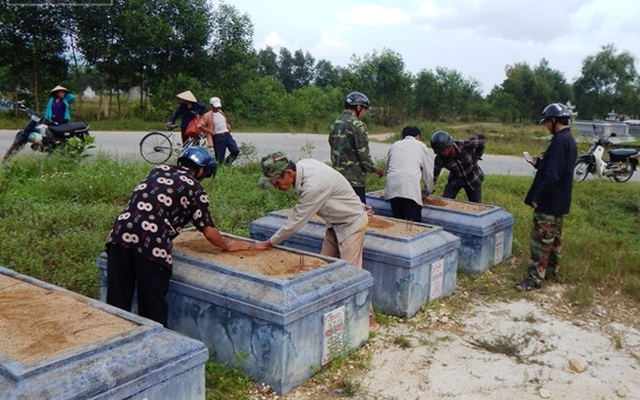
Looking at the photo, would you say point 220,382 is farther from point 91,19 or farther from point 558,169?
point 91,19

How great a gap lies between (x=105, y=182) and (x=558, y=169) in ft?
18.1

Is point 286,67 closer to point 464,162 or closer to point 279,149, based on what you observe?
point 279,149

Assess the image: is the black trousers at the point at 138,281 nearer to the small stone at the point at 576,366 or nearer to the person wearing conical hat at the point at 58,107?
the small stone at the point at 576,366

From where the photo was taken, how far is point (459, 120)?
117 feet

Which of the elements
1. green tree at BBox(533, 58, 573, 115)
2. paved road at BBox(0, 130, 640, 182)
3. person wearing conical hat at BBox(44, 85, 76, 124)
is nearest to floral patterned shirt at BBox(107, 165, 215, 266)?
person wearing conical hat at BBox(44, 85, 76, 124)

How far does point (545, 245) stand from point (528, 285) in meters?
0.45

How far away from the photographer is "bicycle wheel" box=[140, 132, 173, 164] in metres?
11.1

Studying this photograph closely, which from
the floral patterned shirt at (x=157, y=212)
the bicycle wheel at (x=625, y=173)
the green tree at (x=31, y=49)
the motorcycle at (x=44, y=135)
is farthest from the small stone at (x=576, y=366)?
the green tree at (x=31, y=49)

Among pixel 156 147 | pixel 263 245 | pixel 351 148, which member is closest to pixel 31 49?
pixel 156 147

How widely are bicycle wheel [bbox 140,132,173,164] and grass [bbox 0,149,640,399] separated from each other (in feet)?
4.48

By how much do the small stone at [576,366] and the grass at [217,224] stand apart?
122cm

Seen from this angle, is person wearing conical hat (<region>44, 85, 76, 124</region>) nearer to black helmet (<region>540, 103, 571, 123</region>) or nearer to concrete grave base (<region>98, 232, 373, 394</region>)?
concrete grave base (<region>98, 232, 373, 394</region>)

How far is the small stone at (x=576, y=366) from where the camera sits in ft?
14.0

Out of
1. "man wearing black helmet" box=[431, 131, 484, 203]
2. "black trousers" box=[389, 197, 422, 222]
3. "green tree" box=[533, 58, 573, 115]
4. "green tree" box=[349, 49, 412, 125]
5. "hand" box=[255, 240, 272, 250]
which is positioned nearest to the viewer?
"hand" box=[255, 240, 272, 250]
